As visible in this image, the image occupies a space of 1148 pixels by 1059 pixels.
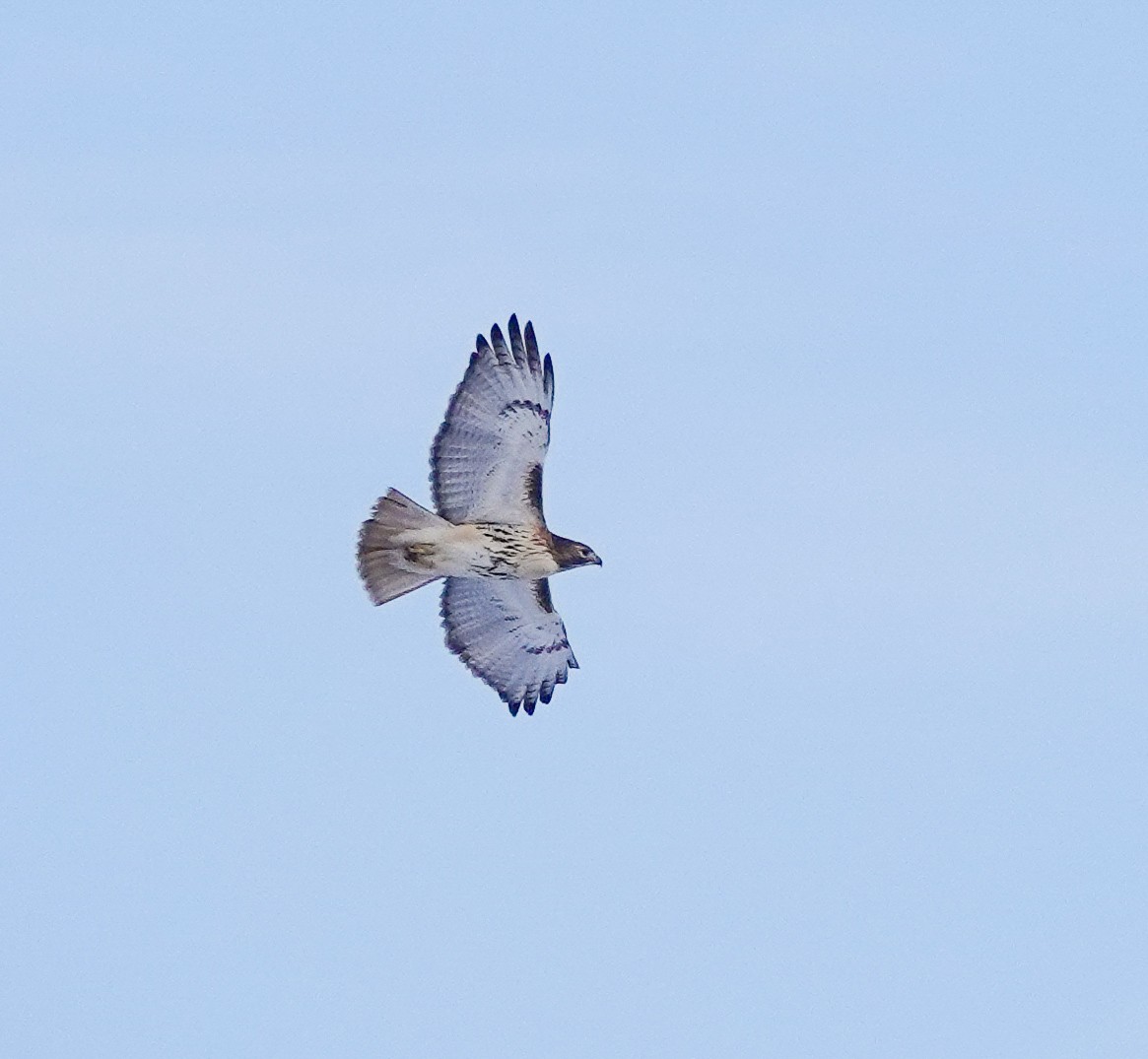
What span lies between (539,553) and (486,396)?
1.54 metres

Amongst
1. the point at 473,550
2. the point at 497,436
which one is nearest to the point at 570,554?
the point at 473,550

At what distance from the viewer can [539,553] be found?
74.8ft

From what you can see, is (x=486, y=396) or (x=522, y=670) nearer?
(x=486, y=396)

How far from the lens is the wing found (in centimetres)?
2386

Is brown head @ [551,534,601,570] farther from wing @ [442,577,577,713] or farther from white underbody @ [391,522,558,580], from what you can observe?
wing @ [442,577,577,713]

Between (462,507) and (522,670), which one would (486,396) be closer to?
(462,507)

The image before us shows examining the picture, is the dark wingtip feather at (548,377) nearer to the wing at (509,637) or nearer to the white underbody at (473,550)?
the white underbody at (473,550)

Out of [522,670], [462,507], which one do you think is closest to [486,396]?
[462,507]

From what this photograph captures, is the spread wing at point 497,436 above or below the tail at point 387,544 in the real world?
above

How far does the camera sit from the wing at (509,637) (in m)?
23.9

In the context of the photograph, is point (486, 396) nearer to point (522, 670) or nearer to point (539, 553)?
point (539, 553)

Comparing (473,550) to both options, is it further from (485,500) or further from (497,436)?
(497,436)

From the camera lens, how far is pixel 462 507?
22656mm

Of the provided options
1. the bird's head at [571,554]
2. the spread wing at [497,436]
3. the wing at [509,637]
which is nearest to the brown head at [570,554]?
the bird's head at [571,554]
